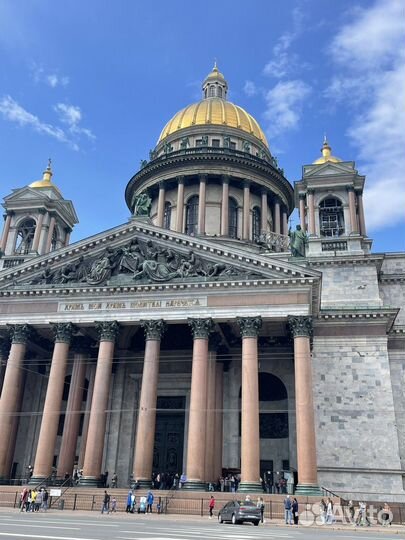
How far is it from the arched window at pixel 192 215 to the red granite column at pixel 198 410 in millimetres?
19109

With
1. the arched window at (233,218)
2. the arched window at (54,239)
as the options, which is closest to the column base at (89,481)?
the arched window at (54,239)

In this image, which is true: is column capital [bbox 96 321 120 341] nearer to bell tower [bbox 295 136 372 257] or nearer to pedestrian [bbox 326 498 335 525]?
pedestrian [bbox 326 498 335 525]

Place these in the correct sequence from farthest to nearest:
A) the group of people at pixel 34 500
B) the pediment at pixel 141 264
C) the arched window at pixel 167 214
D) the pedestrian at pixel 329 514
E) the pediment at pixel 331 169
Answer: the arched window at pixel 167 214
the pediment at pixel 331 169
the pediment at pixel 141 264
the group of people at pixel 34 500
the pedestrian at pixel 329 514

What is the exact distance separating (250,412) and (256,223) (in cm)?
2475

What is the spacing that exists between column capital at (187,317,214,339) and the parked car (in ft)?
31.8

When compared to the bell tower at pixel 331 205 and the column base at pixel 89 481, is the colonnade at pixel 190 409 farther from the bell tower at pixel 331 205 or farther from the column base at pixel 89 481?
the bell tower at pixel 331 205

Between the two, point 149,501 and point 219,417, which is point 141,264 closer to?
point 219,417

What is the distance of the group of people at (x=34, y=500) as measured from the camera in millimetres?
23344

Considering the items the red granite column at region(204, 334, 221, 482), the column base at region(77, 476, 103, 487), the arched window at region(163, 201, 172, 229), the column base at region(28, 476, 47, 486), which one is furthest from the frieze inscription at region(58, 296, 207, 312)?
the arched window at region(163, 201, 172, 229)

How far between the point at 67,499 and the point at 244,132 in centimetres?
3771

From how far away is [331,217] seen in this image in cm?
3928

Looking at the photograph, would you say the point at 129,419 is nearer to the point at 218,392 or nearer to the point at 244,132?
the point at 218,392

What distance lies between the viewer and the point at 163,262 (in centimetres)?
3106

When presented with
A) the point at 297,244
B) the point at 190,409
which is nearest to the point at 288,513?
the point at 190,409
